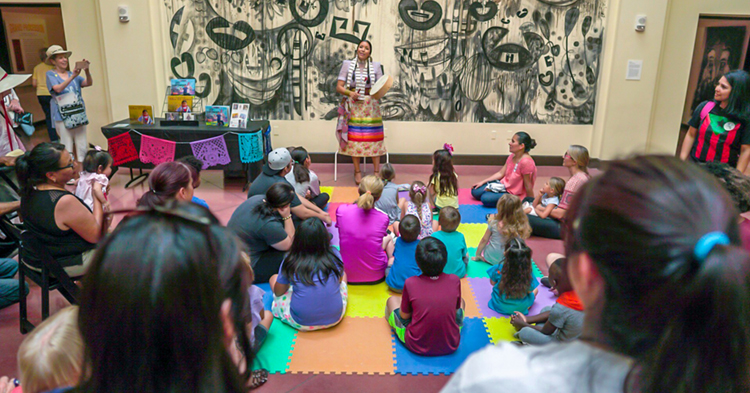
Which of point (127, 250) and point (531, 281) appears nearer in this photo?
point (127, 250)

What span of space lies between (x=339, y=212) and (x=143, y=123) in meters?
4.01

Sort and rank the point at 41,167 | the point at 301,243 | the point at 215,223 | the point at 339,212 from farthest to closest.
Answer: the point at 339,212
the point at 301,243
the point at 41,167
the point at 215,223

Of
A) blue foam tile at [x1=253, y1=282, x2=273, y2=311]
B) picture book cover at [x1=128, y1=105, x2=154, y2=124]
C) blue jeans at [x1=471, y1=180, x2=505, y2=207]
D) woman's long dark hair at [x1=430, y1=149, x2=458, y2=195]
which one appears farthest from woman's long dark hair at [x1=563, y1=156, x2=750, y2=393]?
picture book cover at [x1=128, y1=105, x2=154, y2=124]

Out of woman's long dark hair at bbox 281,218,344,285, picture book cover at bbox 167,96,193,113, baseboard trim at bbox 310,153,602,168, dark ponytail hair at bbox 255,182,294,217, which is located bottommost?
baseboard trim at bbox 310,153,602,168

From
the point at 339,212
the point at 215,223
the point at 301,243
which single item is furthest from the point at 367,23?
the point at 215,223

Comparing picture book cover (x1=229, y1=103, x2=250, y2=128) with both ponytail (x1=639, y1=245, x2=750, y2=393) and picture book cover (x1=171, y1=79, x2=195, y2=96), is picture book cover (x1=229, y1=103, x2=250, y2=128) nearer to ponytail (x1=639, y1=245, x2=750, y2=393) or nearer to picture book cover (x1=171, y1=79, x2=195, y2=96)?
picture book cover (x1=171, y1=79, x2=195, y2=96)

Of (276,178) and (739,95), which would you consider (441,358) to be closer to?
(276,178)

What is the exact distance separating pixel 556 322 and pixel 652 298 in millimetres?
2448

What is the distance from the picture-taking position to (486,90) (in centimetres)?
827

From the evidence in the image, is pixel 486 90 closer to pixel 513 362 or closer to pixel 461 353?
pixel 461 353

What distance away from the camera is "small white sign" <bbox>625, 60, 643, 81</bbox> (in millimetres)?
7738

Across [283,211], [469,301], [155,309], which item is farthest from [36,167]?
[469,301]

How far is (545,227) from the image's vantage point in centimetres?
532

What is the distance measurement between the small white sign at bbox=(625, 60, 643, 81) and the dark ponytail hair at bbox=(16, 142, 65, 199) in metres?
7.65
